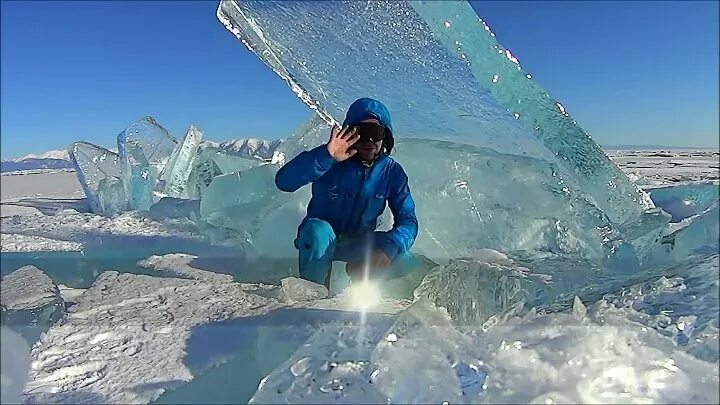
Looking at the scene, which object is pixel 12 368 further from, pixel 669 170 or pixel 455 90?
pixel 669 170

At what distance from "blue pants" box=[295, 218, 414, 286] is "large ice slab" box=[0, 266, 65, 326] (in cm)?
76

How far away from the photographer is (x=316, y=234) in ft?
6.07

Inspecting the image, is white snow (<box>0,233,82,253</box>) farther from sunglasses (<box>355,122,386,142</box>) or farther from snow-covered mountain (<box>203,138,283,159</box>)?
sunglasses (<box>355,122,386,142</box>)

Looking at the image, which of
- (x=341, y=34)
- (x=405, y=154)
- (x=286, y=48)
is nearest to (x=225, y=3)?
(x=286, y=48)

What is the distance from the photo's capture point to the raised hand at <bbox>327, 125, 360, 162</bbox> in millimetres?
1930

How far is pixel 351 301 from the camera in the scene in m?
1.79

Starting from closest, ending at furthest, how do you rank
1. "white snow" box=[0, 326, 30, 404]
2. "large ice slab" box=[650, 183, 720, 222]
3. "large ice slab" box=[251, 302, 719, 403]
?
"large ice slab" box=[251, 302, 719, 403]
"white snow" box=[0, 326, 30, 404]
"large ice slab" box=[650, 183, 720, 222]

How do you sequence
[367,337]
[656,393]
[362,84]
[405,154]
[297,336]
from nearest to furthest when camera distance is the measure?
[656,393]
[367,337]
[297,336]
[362,84]
[405,154]

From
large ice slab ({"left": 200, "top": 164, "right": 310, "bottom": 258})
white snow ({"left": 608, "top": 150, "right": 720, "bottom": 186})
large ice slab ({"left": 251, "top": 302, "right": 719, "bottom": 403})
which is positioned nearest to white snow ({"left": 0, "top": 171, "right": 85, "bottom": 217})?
large ice slab ({"left": 200, "top": 164, "right": 310, "bottom": 258})

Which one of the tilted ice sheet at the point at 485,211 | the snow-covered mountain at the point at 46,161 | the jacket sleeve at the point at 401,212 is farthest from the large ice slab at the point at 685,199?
the snow-covered mountain at the point at 46,161

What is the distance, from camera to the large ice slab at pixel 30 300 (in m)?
1.73

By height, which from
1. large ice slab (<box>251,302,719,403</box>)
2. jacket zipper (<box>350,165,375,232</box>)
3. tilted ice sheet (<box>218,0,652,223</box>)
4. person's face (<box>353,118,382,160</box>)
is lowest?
large ice slab (<box>251,302,719,403</box>)

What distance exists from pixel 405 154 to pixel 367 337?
1349 millimetres

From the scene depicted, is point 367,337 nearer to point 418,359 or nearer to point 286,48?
point 418,359
